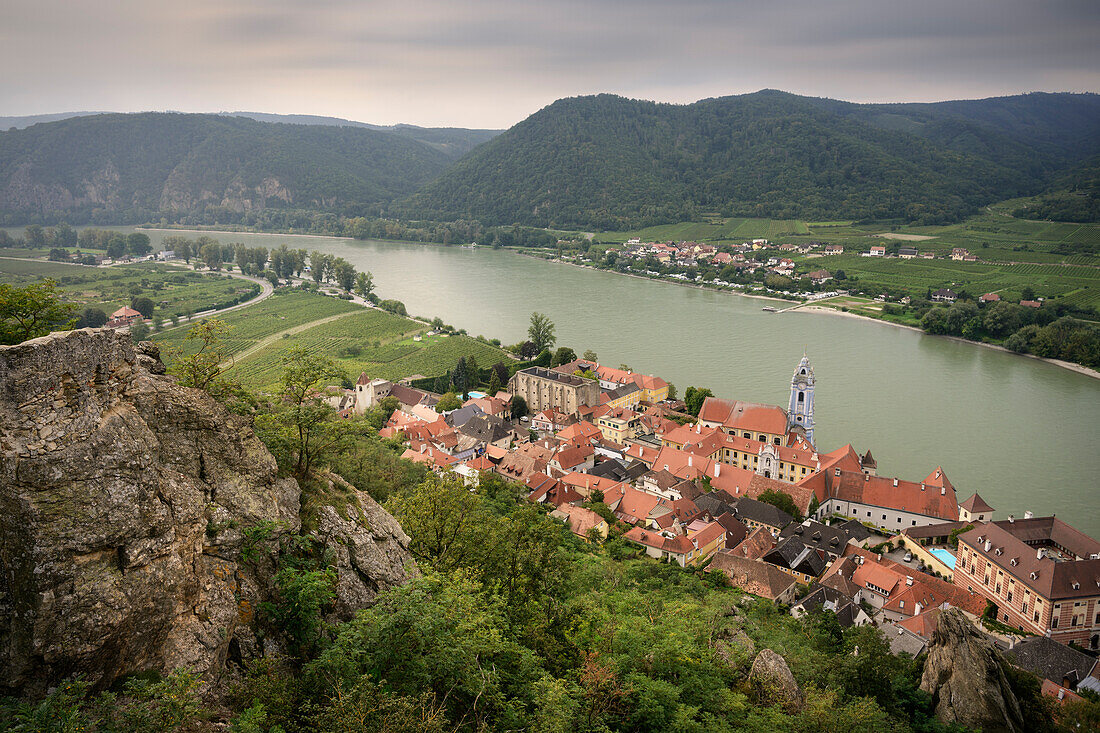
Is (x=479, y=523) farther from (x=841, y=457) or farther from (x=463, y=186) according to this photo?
(x=463, y=186)

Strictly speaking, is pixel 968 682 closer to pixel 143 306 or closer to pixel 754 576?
pixel 754 576

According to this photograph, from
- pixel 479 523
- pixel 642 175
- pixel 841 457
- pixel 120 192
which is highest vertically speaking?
pixel 642 175

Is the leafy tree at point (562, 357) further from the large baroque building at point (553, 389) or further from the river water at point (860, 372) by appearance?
the river water at point (860, 372)

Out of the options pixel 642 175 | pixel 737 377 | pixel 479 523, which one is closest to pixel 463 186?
pixel 642 175

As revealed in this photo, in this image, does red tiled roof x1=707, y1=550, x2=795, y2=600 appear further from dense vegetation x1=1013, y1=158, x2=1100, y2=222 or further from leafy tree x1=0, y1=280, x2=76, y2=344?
dense vegetation x1=1013, y1=158, x2=1100, y2=222

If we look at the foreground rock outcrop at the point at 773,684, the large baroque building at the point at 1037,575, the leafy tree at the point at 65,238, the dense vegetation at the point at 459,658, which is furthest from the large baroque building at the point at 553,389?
the leafy tree at the point at 65,238

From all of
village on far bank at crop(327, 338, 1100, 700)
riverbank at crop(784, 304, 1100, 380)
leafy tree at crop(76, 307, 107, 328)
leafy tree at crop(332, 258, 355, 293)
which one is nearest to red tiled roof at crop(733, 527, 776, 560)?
village on far bank at crop(327, 338, 1100, 700)
